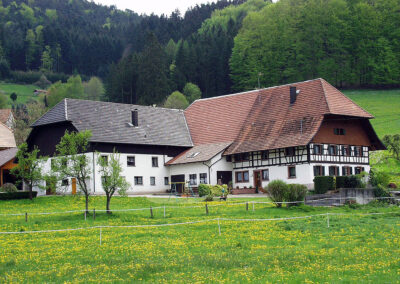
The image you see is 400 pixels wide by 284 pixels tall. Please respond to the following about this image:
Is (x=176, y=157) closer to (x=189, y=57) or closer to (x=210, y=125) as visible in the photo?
(x=210, y=125)

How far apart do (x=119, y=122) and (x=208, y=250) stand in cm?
3811

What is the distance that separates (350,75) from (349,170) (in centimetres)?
4690

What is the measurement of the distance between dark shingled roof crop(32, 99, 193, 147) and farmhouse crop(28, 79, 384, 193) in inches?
4.2

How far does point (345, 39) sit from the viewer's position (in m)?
103

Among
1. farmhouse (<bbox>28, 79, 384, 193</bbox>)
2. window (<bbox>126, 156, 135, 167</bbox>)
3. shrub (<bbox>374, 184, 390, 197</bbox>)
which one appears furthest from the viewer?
window (<bbox>126, 156, 135, 167</bbox>)

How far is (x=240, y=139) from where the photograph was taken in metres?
59.0

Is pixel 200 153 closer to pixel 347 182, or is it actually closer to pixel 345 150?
pixel 345 150

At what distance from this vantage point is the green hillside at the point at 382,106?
260ft

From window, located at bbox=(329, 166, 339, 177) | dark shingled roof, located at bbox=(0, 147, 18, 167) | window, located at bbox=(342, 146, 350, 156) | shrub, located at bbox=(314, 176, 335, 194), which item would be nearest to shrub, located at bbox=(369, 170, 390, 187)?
shrub, located at bbox=(314, 176, 335, 194)

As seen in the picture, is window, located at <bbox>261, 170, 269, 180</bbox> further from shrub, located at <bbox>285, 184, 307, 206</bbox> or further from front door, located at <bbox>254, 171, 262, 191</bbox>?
shrub, located at <bbox>285, 184, 307, 206</bbox>

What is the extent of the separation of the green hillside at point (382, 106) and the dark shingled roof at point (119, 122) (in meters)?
28.1

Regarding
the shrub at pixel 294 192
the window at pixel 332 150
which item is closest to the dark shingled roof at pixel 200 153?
the window at pixel 332 150

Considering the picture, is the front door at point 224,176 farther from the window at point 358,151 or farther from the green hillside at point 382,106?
the green hillside at point 382,106

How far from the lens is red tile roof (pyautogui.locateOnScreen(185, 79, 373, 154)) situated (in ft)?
178
